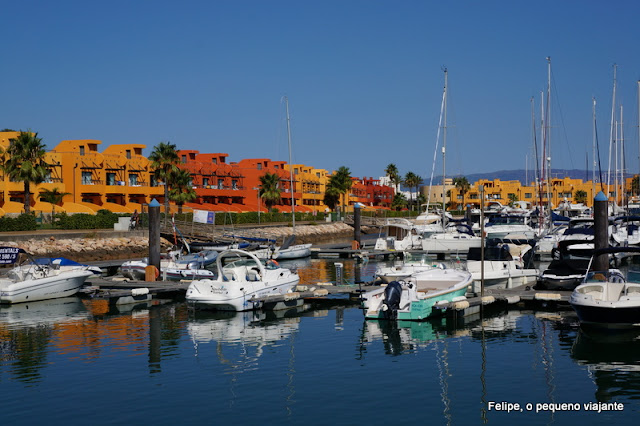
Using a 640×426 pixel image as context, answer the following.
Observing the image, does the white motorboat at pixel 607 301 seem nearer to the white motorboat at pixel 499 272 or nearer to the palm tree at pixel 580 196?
the white motorboat at pixel 499 272

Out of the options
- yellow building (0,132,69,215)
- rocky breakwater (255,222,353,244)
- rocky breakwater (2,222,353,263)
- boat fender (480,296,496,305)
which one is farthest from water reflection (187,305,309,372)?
rocky breakwater (255,222,353,244)

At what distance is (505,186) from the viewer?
16038cm

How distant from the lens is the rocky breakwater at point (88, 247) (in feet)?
168

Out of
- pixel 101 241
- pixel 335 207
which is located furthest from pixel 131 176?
pixel 335 207

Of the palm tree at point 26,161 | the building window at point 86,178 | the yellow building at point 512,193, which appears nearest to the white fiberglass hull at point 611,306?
the palm tree at point 26,161

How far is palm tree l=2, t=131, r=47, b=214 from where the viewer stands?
59.8 m

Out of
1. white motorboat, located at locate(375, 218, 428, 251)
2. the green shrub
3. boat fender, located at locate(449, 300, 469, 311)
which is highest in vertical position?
the green shrub

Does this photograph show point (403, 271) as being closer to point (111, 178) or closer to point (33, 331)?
point (33, 331)

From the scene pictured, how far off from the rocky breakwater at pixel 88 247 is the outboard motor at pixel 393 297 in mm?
32887

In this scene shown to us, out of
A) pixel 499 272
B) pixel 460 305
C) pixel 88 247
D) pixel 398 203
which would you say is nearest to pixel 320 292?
pixel 460 305

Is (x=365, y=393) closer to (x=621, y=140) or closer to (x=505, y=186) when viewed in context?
(x=621, y=140)

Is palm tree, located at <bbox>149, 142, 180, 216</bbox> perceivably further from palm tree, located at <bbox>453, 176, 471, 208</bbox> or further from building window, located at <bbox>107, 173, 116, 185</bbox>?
palm tree, located at <bbox>453, 176, 471, 208</bbox>

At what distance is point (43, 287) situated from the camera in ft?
100

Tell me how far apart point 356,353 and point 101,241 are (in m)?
39.8
